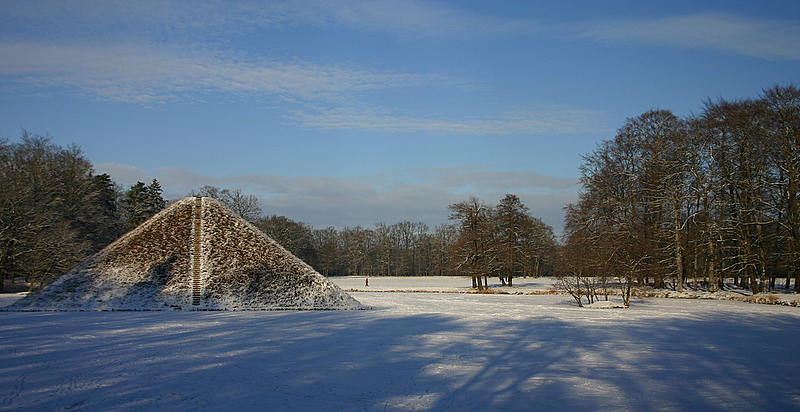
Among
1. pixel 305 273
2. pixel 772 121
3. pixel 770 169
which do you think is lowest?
pixel 305 273

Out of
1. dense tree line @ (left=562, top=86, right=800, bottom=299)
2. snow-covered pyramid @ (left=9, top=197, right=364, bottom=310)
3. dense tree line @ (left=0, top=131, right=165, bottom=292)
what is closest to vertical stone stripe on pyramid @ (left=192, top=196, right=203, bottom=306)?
snow-covered pyramid @ (left=9, top=197, right=364, bottom=310)

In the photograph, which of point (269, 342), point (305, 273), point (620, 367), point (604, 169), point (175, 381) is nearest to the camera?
point (175, 381)

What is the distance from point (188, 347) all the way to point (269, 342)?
2128 mm

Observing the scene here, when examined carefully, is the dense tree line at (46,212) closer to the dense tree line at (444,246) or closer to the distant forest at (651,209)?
the distant forest at (651,209)

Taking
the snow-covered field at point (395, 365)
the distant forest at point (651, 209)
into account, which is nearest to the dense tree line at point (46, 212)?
the distant forest at point (651, 209)

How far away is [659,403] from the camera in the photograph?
8492 millimetres

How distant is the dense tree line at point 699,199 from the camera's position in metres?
29.2

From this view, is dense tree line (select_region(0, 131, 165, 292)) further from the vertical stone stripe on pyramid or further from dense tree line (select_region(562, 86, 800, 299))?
dense tree line (select_region(562, 86, 800, 299))

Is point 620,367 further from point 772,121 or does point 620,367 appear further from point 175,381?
point 772,121

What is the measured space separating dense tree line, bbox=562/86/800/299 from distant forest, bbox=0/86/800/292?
90 mm

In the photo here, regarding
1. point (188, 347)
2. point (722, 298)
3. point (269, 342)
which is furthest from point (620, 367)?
point (722, 298)

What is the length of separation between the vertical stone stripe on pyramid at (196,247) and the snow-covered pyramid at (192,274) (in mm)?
51

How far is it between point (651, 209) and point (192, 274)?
31.3m

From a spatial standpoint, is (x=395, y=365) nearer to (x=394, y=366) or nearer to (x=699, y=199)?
(x=394, y=366)
